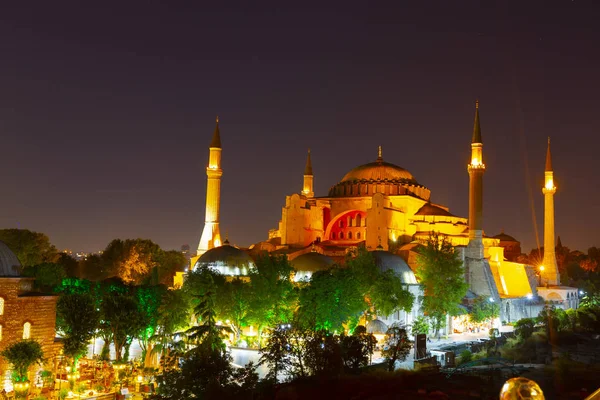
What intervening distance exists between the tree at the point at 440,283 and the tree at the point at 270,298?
9.27m

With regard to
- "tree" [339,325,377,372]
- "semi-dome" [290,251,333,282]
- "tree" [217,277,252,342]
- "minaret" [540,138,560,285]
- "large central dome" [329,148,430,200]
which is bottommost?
"tree" [339,325,377,372]

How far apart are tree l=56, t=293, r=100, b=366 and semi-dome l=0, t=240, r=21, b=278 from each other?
3.32m

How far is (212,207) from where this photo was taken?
53.4 m

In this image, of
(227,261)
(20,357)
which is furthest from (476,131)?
(20,357)

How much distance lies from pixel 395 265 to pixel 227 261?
10.6 m

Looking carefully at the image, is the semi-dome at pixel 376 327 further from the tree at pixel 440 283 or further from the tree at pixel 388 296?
the tree at pixel 440 283

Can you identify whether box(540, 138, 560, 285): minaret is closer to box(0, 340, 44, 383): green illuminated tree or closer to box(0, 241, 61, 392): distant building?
box(0, 241, 61, 392): distant building

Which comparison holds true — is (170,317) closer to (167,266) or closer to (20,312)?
(20,312)

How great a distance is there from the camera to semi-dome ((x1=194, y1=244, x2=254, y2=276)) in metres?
42.9

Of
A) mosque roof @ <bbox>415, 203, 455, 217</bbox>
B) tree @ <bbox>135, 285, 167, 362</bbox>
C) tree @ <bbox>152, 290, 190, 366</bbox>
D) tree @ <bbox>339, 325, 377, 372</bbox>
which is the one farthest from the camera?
mosque roof @ <bbox>415, 203, 455, 217</bbox>

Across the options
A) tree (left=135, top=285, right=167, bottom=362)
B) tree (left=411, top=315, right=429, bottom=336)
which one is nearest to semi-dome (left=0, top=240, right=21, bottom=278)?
tree (left=135, top=285, right=167, bottom=362)

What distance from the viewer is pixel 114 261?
63250 mm

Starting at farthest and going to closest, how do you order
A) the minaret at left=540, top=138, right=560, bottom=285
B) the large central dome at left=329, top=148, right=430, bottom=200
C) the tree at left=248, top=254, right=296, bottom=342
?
the large central dome at left=329, top=148, right=430, bottom=200 < the minaret at left=540, top=138, right=560, bottom=285 < the tree at left=248, top=254, right=296, bottom=342

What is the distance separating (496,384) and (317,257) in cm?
2268
